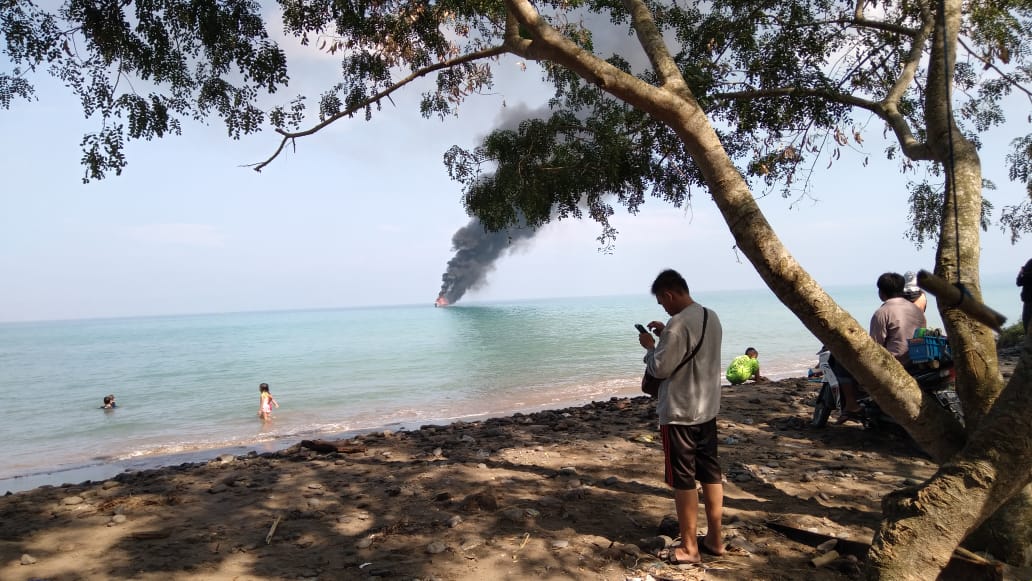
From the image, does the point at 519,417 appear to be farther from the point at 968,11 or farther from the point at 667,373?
the point at 968,11

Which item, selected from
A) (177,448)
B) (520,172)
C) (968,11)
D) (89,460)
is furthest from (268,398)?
(968,11)

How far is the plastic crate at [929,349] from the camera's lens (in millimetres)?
5684

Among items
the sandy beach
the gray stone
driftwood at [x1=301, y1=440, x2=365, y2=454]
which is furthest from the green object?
the gray stone

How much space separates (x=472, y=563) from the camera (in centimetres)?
377

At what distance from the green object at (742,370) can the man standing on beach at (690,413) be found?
32.4 ft

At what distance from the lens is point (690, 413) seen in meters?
3.67

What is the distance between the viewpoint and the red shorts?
3.66 meters

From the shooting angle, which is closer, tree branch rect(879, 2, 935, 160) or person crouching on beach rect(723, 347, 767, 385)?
tree branch rect(879, 2, 935, 160)

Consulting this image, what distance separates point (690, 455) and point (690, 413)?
0.87 feet

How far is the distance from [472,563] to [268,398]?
12619 millimetres

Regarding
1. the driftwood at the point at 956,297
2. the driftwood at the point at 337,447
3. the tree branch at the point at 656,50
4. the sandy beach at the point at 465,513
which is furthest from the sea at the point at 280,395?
the driftwood at the point at 956,297

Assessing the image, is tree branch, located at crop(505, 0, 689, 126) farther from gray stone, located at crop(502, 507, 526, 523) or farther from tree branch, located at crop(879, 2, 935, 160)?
gray stone, located at crop(502, 507, 526, 523)

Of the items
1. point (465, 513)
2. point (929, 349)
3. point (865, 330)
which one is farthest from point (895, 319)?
point (465, 513)

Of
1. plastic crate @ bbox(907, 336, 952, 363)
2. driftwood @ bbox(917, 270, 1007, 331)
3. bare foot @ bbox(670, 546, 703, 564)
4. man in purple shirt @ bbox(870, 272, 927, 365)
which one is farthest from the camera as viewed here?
man in purple shirt @ bbox(870, 272, 927, 365)
